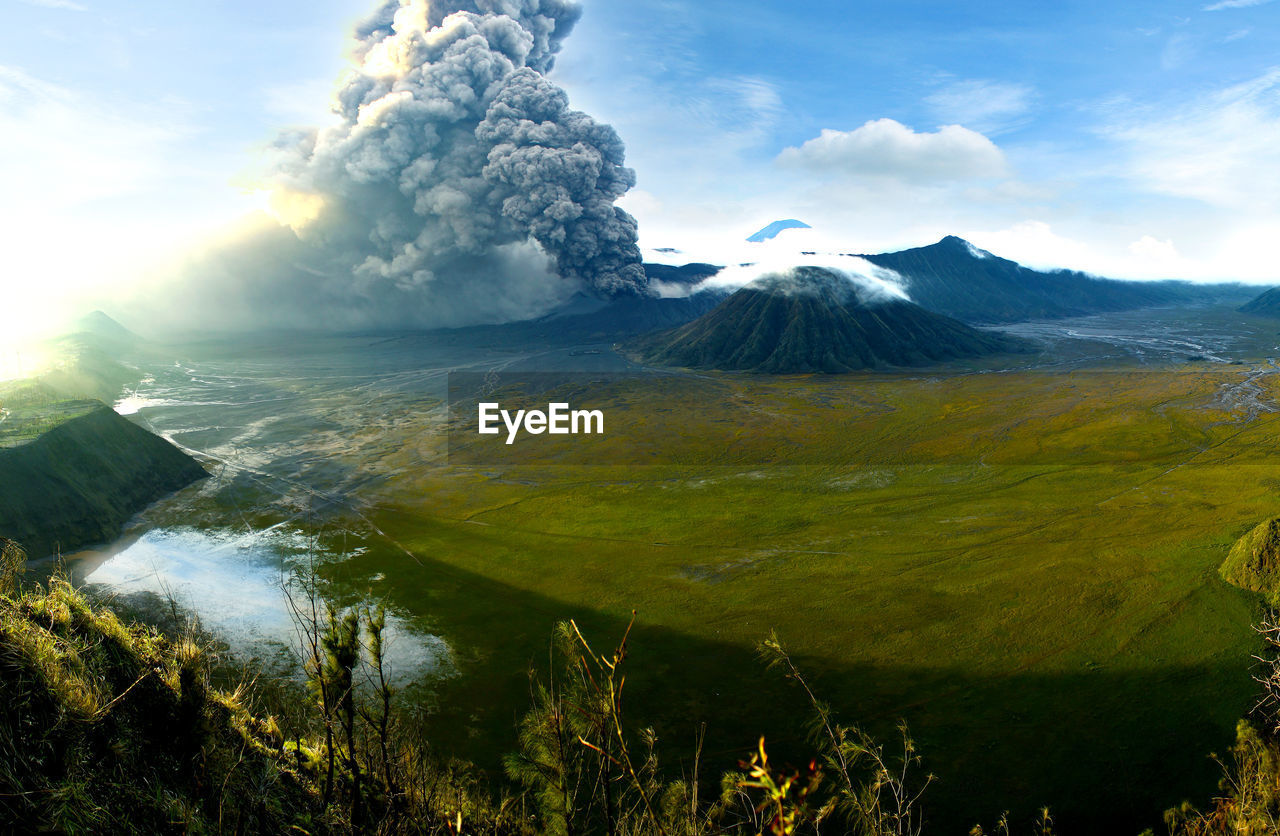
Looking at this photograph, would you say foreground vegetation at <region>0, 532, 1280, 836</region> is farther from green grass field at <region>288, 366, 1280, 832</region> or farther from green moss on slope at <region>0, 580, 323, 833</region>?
green grass field at <region>288, 366, 1280, 832</region>

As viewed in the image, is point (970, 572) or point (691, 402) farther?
point (691, 402)

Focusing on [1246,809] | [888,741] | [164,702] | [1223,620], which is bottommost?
[888,741]

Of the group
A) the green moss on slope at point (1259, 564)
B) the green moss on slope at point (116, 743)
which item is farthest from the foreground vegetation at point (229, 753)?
the green moss on slope at point (1259, 564)

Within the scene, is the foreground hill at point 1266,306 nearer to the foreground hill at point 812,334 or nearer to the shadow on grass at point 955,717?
the foreground hill at point 812,334

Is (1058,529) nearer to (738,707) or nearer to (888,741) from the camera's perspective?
(888,741)

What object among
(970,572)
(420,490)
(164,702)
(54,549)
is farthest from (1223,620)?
(54,549)

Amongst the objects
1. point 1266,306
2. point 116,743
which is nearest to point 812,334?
point 116,743
